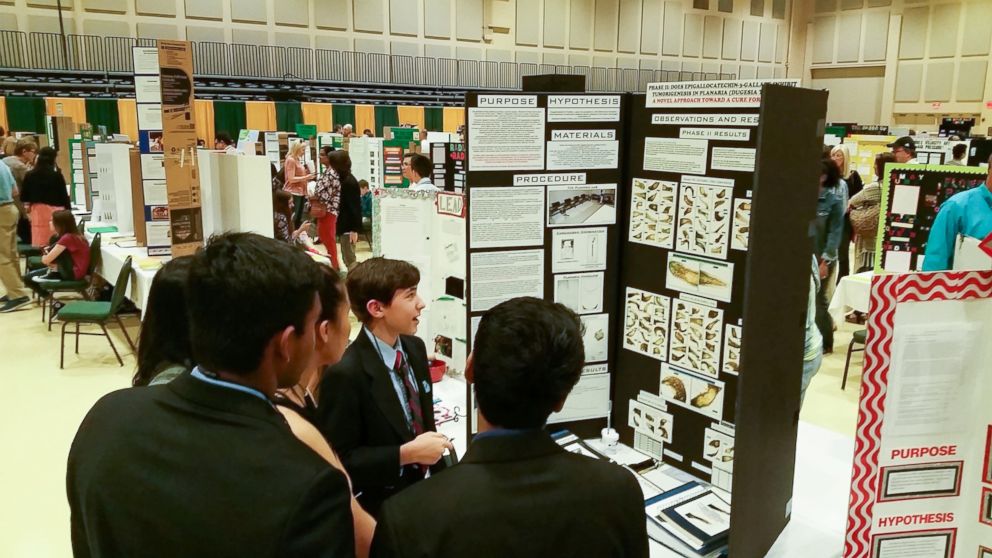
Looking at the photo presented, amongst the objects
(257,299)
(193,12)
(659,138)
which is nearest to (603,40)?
(193,12)

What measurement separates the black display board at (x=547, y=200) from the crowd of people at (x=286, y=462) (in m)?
1.01

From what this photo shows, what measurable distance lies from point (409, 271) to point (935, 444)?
1446 mm

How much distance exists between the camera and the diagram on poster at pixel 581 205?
2.34m

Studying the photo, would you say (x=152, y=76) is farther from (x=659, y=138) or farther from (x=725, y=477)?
(x=725, y=477)

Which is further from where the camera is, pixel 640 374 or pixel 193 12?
pixel 193 12

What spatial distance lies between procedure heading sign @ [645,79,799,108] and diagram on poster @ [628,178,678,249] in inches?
9.8

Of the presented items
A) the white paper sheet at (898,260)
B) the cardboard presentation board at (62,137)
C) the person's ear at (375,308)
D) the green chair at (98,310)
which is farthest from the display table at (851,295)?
the cardboard presentation board at (62,137)

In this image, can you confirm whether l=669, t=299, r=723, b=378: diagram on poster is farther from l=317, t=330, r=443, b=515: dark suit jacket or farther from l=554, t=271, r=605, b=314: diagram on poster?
l=317, t=330, r=443, b=515: dark suit jacket

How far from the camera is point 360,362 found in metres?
1.91

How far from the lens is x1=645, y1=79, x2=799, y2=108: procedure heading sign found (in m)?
1.89

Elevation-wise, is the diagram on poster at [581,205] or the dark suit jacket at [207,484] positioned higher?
the diagram on poster at [581,205]

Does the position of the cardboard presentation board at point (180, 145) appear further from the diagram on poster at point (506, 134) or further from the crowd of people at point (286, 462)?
the crowd of people at point (286, 462)

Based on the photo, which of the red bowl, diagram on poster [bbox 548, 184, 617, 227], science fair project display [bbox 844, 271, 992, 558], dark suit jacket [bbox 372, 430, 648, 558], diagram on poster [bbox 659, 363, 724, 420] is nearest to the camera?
dark suit jacket [bbox 372, 430, 648, 558]

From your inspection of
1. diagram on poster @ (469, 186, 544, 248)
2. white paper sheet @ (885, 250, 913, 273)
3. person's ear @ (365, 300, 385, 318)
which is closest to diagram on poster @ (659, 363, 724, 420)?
diagram on poster @ (469, 186, 544, 248)
